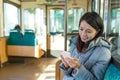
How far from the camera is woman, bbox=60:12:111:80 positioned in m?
1.24

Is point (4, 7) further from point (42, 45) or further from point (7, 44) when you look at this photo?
point (42, 45)

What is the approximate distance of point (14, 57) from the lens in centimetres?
679

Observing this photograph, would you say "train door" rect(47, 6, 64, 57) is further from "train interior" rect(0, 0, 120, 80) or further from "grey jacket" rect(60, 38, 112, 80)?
"grey jacket" rect(60, 38, 112, 80)

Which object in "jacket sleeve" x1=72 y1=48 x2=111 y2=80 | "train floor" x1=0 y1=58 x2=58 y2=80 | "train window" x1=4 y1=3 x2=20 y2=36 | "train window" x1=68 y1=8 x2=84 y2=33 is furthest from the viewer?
"train window" x1=68 y1=8 x2=84 y2=33

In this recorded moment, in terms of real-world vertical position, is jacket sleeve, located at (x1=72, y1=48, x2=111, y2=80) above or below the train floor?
above

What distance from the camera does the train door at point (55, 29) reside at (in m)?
7.64

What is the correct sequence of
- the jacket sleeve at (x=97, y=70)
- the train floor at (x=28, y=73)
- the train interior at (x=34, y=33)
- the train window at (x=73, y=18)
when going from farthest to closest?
the train window at (x=73, y=18) → the train interior at (x=34, y=33) → the train floor at (x=28, y=73) → the jacket sleeve at (x=97, y=70)

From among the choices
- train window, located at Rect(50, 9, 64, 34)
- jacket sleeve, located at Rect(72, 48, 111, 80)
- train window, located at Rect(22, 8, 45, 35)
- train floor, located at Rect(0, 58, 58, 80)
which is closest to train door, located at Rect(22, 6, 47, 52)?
train window, located at Rect(22, 8, 45, 35)

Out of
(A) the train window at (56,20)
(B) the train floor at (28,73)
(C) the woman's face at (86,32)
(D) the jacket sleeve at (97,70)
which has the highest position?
(A) the train window at (56,20)

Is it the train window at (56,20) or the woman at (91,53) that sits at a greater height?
the train window at (56,20)

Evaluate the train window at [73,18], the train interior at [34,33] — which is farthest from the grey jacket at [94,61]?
the train window at [73,18]

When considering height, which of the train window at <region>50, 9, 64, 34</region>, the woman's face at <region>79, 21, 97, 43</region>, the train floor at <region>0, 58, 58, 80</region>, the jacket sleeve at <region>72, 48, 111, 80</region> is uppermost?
the train window at <region>50, 9, 64, 34</region>

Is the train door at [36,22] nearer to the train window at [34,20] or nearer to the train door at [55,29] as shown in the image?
the train window at [34,20]

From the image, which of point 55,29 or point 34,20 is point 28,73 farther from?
point 34,20
